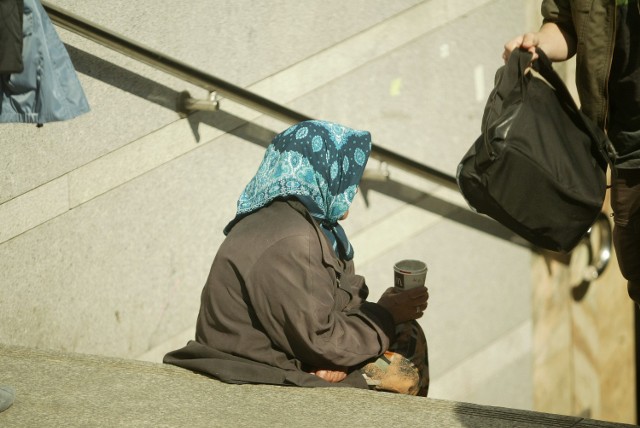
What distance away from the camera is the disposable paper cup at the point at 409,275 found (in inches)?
139

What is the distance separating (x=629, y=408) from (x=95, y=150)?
12.7 ft

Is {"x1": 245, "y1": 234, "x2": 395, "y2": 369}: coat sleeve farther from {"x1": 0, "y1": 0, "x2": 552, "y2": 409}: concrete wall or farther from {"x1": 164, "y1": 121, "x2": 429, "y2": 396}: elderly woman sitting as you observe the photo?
{"x1": 0, "y1": 0, "x2": 552, "y2": 409}: concrete wall

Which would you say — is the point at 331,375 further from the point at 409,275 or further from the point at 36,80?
the point at 36,80

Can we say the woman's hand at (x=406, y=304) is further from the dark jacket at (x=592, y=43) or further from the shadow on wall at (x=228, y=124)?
the shadow on wall at (x=228, y=124)

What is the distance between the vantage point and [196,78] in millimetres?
4090

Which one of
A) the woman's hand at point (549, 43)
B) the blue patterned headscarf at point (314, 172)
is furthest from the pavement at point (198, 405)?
the woman's hand at point (549, 43)

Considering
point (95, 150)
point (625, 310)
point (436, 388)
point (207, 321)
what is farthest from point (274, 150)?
point (625, 310)

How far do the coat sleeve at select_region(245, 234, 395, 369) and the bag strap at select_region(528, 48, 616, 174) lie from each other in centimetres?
94

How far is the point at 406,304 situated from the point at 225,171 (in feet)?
4.53

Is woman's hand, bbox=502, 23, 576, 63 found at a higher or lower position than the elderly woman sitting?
higher

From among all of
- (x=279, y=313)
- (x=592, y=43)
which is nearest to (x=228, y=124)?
(x=279, y=313)

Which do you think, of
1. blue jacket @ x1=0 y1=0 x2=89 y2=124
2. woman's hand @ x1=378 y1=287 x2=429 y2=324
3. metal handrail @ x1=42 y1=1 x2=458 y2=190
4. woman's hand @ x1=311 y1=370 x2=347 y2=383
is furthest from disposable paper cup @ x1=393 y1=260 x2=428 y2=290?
blue jacket @ x1=0 y1=0 x2=89 y2=124

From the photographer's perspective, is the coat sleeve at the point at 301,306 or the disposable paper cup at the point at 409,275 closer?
the coat sleeve at the point at 301,306

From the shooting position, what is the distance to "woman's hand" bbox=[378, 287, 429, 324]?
3520 millimetres
